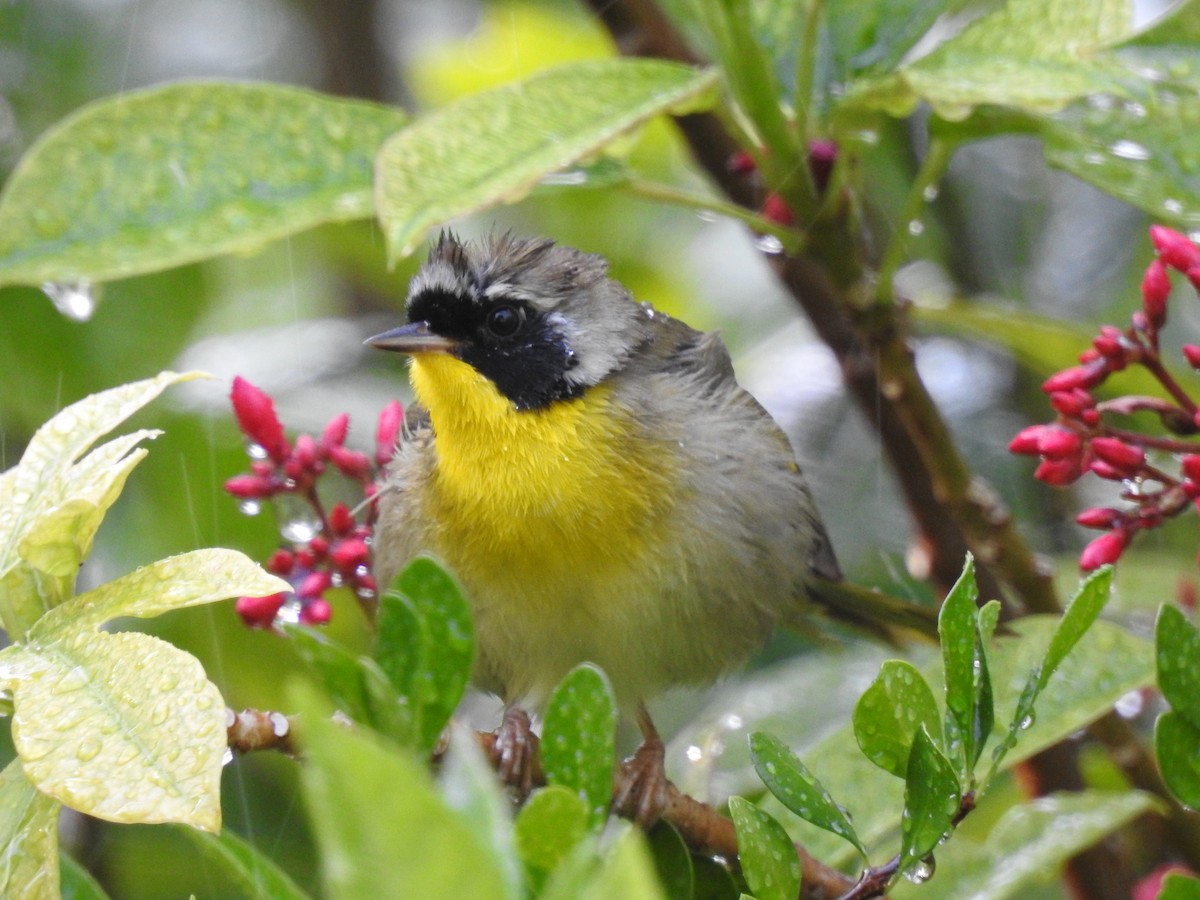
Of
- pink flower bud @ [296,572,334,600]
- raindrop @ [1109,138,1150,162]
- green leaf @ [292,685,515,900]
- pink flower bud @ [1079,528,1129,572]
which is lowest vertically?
pink flower bud @ [1079,528,1129,572]

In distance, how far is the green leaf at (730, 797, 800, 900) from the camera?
1.13 meters

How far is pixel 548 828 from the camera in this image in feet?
2.93

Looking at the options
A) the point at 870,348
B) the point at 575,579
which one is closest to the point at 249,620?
the point at 575,579

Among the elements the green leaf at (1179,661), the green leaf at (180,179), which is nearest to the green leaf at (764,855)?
the green leaf at (1179,661)

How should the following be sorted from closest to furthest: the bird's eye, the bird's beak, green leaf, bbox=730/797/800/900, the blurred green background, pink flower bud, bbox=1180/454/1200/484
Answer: green leaf, bbox=730/797/800/900 < pink flower bud, bbox=1180/454/1200/484 < the bird's beak < the bird's eye < the blurred green background

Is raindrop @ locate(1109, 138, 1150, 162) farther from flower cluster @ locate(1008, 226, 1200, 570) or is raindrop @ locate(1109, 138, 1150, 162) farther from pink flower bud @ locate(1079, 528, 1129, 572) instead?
pink flower bud @ locate(1079, 528, 1129, 572)

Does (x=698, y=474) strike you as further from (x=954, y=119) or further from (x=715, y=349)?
(x=954, y=119)

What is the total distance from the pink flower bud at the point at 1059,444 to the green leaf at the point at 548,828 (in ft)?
3.18

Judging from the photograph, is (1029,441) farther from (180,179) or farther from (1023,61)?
(180,179)

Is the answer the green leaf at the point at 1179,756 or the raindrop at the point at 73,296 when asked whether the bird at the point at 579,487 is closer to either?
the raindrop at the point at 73,296

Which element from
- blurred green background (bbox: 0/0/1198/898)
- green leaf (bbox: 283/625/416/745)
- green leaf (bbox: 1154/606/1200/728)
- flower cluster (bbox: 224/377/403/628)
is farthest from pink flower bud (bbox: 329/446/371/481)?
green leaf (bbox: 1154/606/1200/728)

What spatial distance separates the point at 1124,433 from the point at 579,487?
89 cm

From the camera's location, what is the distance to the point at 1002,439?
317 centimetres

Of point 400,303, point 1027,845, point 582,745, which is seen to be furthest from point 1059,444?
point 400,303
